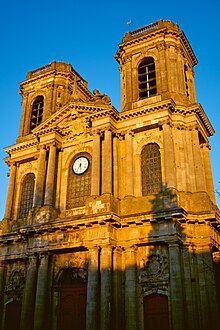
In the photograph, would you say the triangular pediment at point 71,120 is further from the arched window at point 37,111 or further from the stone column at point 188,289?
the stone column at point 188,289

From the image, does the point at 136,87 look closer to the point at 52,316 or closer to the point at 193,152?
the point at 193,152

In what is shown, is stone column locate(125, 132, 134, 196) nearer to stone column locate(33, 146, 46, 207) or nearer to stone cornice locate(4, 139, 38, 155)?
stone column locate(33, 146, 46, 207)

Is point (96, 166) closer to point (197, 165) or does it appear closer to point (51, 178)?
point (51, 178)

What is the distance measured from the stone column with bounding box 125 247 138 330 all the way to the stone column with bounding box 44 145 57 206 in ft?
18.3

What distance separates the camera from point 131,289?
55.9 ft

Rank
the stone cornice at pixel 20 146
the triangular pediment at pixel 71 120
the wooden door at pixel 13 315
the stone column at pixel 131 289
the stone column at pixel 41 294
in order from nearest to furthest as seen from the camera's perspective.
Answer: the stone column at pixel 131 289 → the stone column at pixel 41 294 → the wooden door at pixel 13 315 → the triangular pediment at pixel 71 120 → the stone cornice at pixel 20 146

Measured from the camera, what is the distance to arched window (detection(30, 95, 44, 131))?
26672 mm

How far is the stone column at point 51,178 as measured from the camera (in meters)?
20.9

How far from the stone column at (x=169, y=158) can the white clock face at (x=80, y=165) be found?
498 cm

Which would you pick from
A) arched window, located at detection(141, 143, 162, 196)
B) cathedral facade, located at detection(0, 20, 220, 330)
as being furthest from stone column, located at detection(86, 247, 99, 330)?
arched window, located at detection(141, 143, 162, 196)

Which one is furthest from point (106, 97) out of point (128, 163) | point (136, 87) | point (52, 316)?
point (52, 316)

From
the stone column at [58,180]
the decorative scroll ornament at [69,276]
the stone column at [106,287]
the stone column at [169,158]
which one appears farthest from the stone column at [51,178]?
the stone column at [169,158]

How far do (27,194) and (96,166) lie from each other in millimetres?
5969

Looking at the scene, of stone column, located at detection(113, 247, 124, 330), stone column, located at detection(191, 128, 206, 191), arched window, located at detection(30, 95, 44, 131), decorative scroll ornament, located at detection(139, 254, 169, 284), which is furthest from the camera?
arched window, located at detection(30, 95, 44, 131)
